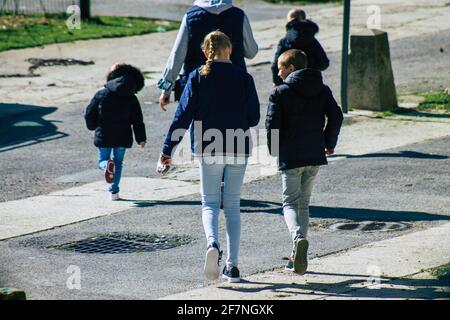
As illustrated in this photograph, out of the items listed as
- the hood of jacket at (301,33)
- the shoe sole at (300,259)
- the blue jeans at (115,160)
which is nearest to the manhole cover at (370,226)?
the shoe sole at (300,259)

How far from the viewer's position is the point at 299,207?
880cm

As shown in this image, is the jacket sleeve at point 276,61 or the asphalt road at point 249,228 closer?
the asphalt road at point 249,228

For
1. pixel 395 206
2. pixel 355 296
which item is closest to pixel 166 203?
pixel 395 206

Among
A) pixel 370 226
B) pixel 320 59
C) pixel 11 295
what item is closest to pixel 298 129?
pixel 370 226

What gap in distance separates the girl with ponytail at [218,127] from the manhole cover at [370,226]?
202 cm

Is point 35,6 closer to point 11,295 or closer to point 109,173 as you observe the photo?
point 109,173

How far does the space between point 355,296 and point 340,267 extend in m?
0.90

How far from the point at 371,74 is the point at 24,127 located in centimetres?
492

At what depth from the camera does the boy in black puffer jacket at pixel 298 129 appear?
340 inches

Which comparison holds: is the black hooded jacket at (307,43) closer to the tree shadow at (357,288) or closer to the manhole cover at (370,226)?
the manhole cover at (370,226)

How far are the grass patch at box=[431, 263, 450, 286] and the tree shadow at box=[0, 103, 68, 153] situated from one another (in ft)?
23.2

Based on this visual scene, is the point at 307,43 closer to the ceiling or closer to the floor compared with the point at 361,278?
closer to the ceiling

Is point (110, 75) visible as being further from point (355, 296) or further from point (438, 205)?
point (355, 296)

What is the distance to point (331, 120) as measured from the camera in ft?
28.9
